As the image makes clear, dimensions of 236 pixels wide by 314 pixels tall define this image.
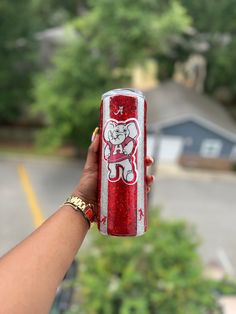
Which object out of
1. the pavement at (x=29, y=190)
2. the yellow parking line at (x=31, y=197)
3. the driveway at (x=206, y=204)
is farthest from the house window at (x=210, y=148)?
the yellow parking line at (x=31, y=197)

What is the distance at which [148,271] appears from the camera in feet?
19.3

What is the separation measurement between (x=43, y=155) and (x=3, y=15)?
19.7 feet

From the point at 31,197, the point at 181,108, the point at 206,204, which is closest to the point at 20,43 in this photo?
the point at 31,197

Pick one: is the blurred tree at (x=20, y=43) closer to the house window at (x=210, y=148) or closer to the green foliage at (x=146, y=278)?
the house window at (x=210, y=148)

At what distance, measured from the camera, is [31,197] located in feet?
39.9

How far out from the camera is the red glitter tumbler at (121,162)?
2045 millimetres

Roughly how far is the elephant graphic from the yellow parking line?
27.2ft

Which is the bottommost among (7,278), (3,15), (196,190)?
(196,190)

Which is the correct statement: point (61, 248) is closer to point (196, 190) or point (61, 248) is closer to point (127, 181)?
point (127, 181)

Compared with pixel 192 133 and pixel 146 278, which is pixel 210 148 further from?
pixel 146 278

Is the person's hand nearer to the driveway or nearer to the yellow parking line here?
the driveway

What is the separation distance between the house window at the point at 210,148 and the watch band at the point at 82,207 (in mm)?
13674

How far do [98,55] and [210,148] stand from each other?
634 centimetres

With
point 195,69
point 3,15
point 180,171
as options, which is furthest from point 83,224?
point 195,69
